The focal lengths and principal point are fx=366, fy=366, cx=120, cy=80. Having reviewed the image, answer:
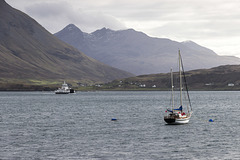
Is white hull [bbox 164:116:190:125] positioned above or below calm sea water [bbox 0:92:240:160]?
above

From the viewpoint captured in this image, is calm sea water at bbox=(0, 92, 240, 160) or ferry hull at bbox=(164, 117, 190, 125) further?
ferry hull at bbox=(164, 117, 190, 125)

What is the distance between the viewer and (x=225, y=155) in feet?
180

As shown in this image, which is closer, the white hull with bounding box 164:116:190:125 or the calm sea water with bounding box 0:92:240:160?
the calm sea water with bounding box 0:92:240:160

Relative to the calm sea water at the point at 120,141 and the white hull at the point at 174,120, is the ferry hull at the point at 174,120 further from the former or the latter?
the calm sea water at the point at 120,141

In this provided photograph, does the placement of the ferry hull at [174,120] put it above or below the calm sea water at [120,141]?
above

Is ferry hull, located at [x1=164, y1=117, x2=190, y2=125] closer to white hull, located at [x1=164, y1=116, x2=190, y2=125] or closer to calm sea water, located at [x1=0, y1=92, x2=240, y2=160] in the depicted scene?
white hull, located at [x1=164, y1=116, x2=190, y2=125]

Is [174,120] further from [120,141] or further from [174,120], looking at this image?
[120,141]

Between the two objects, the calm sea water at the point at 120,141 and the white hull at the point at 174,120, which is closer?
A: the calm sea water at the point at 120,141

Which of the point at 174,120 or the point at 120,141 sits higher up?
the point at 174,120

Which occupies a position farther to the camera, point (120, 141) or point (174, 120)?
point (174, 120)

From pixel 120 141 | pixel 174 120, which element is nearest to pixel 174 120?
pixel 174 120

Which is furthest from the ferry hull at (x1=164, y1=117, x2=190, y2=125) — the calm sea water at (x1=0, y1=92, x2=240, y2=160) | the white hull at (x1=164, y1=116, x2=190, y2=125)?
the calm sea water at (x1=0, y1=92, x2=240, y2=160)

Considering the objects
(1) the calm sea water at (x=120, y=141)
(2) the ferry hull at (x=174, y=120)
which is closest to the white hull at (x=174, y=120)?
(2) the ferry hull at (x=174, y=120)

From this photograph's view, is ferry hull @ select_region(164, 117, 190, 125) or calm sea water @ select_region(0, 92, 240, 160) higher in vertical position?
ferry hull @ select_region(164, 117, 190, 125)
